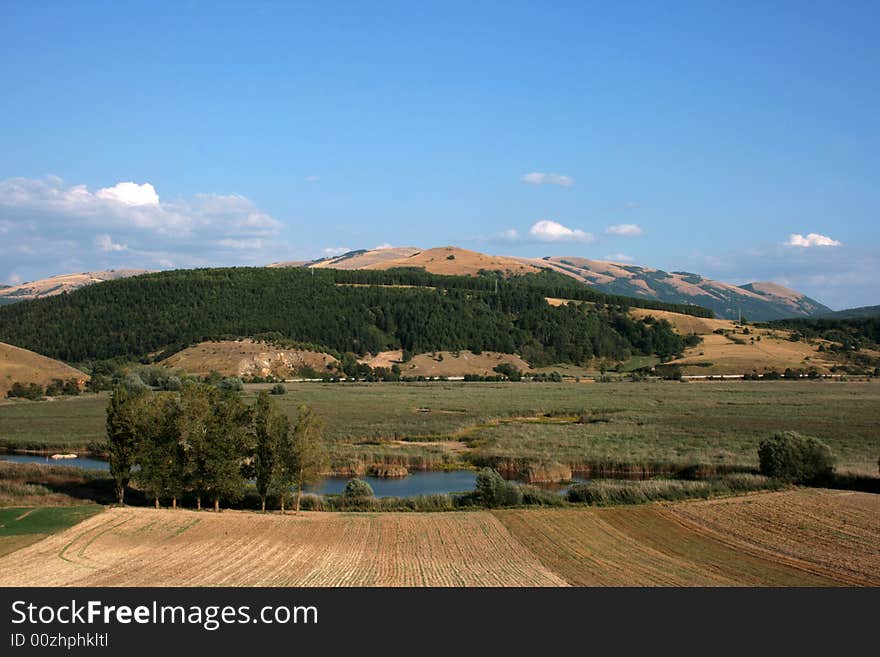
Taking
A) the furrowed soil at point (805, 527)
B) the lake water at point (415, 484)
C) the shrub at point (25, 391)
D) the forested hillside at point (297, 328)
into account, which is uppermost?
the forested hillside at point (297, 328)

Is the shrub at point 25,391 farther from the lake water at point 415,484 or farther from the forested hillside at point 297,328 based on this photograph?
the lake water at point 415,484

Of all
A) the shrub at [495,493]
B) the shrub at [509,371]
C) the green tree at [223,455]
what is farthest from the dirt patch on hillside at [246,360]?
the shrub at [495,493]

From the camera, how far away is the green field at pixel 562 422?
185ft

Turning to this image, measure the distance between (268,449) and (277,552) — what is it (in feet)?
38.8

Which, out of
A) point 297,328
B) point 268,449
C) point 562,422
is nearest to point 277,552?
point 268,449

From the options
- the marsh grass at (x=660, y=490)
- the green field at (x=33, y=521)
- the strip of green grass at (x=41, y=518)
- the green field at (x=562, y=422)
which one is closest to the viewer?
the green field at (x=33, y=521)

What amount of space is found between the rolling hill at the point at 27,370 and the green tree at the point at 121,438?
8396 centimetres

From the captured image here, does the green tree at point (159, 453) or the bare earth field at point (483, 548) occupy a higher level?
the green tree at point (159, 453)

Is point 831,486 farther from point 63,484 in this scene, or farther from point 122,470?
point 63,484

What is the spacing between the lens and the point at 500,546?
3000 cm

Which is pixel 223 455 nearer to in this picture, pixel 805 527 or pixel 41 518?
pixel 41 518

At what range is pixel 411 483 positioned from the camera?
163ft

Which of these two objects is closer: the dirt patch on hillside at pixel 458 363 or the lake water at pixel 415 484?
the lake water at pixel 415 484

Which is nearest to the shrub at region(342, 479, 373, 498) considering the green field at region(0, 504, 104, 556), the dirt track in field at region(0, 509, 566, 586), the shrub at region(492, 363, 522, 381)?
the dirt track in field at region(0, 509, 566, 586)
